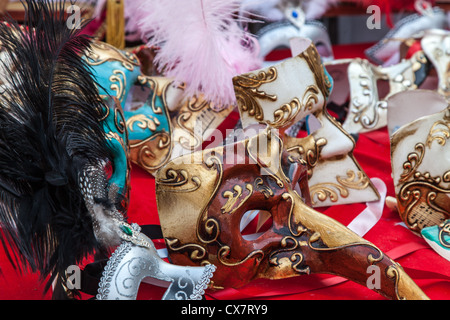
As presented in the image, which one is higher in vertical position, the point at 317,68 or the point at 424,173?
the point at 317,68

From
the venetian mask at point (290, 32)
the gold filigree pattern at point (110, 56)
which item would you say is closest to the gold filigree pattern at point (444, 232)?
the gold filigree pattern at point (110, 56)

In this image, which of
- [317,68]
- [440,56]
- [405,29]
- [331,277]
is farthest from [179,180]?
[405,29]

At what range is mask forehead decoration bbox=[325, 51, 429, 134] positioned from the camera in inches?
45.6

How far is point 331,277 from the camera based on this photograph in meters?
0.68

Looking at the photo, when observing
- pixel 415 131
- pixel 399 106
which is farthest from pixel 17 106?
pixel 399 106

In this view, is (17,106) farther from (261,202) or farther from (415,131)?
(415,131)

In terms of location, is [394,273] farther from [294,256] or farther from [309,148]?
[309,148]

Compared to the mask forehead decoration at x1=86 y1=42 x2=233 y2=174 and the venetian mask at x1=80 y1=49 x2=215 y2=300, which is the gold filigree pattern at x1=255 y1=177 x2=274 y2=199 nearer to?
the venetian mask at x1=80 y1=49 x2=215 y2=300

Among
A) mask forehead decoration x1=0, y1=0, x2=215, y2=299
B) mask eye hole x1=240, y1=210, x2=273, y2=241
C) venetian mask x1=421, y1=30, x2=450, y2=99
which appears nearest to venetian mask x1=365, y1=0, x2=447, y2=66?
venetian mask x1=421, y1=30, x2=450, y2=99

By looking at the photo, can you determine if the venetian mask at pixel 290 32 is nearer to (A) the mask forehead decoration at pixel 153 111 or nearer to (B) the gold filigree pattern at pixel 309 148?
(A) the mask forehead decoration at pixel 153 111

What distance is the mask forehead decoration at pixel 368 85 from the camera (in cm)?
116

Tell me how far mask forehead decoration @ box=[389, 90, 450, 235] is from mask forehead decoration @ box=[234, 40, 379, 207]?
0.11 m

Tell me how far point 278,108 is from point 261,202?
8.5 inches

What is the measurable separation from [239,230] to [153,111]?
428 millimetres
